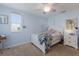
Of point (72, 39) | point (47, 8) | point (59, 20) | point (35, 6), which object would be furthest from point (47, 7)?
point (72, 39)

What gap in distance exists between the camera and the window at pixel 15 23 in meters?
1.85

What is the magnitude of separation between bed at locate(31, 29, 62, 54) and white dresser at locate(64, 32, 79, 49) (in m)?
0.13

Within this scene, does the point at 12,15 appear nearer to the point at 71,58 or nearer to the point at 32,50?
the point at 32,50

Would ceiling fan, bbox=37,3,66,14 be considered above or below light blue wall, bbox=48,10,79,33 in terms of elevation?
above

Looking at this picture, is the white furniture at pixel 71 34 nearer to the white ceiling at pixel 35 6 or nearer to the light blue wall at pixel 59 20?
the light blue wall at pixel 59 20

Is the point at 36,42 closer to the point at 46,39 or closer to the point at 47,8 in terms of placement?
the point at 46,39

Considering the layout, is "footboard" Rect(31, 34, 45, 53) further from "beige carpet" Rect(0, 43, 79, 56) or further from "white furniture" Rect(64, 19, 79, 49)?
"white furniture" Rect(64, 19, 79, 49)

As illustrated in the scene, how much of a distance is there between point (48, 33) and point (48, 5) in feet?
1.70

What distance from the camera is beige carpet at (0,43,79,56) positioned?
1851 millimetres

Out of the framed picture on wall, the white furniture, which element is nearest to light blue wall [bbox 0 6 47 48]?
the framed picture on wall

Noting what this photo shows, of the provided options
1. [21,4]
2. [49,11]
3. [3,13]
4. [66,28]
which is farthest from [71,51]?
[3,13]

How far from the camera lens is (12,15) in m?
1.83

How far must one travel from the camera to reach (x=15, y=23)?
73.9 inches

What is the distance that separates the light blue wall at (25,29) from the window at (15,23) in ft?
0.21
